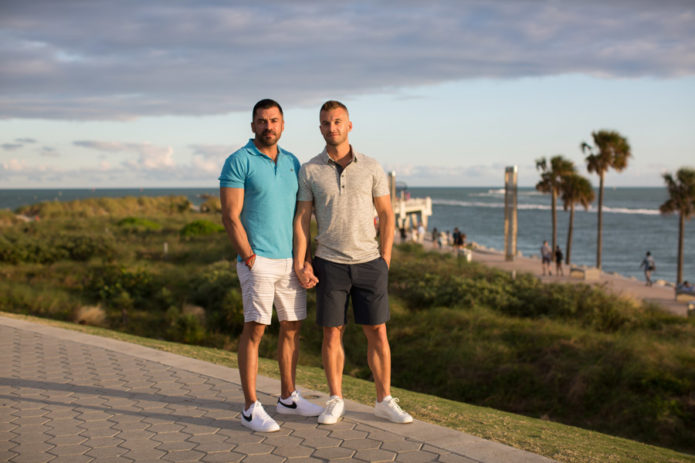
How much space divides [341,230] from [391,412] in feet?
4.27

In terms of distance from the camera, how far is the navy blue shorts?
407 centimetres

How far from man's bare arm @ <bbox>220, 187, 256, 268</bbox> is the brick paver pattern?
3.80 ft

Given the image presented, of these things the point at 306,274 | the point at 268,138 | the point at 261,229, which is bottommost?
the point at 306,274

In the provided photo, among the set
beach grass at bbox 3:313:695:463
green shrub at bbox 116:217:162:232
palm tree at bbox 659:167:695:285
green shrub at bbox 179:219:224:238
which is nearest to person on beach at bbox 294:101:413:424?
Answer: beach grass at bbox 3:313:695:463

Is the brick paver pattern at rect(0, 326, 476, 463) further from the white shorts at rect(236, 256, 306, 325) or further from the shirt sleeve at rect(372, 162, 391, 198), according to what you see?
the shirt sleeve at rect(372, 162, 391, 198)

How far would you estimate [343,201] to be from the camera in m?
4.04

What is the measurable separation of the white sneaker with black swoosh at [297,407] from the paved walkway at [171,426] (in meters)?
0.06

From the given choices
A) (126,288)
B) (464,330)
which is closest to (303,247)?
(464,330)

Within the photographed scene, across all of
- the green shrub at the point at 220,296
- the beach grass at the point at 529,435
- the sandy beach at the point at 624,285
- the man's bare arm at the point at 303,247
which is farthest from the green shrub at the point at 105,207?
the man's bare arm at the point at 303,247

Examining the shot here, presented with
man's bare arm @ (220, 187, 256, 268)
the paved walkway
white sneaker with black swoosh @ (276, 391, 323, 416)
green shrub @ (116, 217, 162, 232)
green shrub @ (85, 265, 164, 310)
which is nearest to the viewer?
the paved walkway

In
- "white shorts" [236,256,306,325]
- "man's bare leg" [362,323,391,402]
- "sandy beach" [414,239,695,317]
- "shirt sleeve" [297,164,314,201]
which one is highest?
"shirt sleeve" [297,164,314,201]

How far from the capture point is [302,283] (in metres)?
4.12

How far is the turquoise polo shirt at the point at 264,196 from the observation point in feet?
13.1

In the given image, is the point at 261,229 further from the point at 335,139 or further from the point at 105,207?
the point at 105,207
